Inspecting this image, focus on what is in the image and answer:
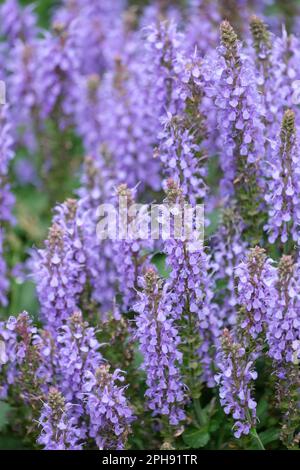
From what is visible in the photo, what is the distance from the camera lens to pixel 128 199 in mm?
4172

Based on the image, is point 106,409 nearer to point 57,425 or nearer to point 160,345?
point 57,425

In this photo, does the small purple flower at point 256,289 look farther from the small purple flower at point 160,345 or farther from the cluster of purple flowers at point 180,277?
the small purple flower at point 160,345

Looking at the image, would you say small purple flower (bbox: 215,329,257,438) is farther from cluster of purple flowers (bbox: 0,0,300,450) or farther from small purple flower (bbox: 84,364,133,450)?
small purple flower (bbox: 84,364,133,450)

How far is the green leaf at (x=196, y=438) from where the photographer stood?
4.22 m

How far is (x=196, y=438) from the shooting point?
14.0 ft

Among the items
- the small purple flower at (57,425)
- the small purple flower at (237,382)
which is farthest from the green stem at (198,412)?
the small purple flower at (57,425)

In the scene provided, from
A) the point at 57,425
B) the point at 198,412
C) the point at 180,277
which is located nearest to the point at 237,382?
the point at 180,277

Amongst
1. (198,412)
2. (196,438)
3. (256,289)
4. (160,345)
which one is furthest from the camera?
(198,412)

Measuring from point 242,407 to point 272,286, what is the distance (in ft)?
2.02

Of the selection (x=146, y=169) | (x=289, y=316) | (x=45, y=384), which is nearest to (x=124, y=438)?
(x=45, y=384)

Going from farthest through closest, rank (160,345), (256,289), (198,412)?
(198,412) → (160,345) → (256,289)

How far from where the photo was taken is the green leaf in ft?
13.9

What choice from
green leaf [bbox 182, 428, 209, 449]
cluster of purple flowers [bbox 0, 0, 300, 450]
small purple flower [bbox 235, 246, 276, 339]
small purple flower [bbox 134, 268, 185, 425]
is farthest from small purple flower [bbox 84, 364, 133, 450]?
small purple flower [bbox 235, 246, 276, 339]

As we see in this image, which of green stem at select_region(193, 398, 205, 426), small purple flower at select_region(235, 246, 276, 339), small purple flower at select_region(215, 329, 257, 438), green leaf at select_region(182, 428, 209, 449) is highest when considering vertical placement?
small purple flower at select_region(235, 246, 276, 339)
